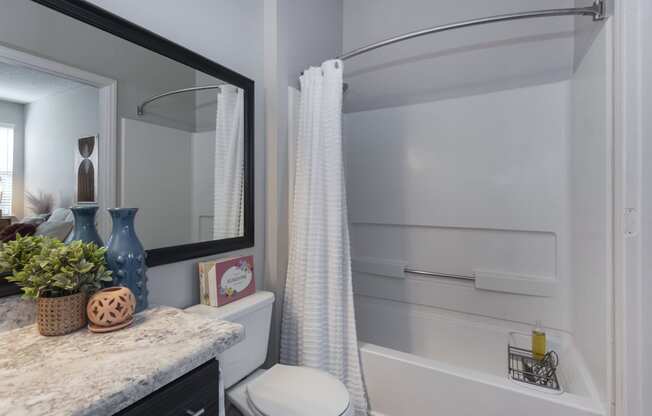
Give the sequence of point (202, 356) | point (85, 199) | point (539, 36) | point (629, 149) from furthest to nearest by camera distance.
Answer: point (539, 36) < point (629, 149) < point (85, 199) < point (202, 356)

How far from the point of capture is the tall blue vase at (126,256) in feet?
3.13

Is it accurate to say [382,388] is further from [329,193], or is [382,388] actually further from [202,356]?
[202,356]

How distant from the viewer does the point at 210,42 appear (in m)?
1.40

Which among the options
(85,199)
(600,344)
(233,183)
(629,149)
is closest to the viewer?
(85,199)

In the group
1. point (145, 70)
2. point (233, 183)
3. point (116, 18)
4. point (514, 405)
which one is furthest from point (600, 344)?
point (116, 18)

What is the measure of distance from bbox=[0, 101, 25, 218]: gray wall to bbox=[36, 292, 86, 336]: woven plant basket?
10.8 inches

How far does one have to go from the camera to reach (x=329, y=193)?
5.05ft

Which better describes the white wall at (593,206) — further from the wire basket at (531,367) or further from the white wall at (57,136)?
the white wall at (57,136)

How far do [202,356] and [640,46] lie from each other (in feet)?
5.55

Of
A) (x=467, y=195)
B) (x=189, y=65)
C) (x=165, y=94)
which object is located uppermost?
(x=189, y=65)

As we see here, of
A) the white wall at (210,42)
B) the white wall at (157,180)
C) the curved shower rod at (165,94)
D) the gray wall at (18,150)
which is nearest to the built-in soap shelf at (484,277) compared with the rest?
the white wall at (210,42)

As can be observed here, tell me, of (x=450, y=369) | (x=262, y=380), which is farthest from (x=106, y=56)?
(x=450, y=369)

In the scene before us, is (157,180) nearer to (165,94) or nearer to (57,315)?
(165,94)

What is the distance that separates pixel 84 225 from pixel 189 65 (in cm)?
76
